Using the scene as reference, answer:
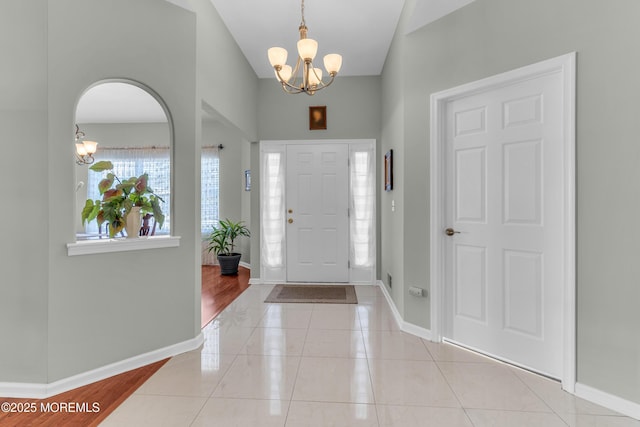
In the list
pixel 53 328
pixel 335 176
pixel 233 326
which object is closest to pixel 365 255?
pixel 335 176

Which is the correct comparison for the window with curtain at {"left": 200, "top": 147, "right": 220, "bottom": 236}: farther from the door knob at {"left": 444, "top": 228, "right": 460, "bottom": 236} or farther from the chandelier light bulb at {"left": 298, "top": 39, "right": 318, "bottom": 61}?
the door knob at {"left": 444, "top": 228, "right": 460, "bottom": 236}

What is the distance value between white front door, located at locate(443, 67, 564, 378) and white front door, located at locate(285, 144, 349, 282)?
204 centimetres

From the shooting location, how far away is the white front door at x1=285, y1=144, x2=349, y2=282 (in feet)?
14.9

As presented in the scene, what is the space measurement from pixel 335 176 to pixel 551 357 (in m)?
3.15

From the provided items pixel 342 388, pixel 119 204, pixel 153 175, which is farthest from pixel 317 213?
pixel 342 388

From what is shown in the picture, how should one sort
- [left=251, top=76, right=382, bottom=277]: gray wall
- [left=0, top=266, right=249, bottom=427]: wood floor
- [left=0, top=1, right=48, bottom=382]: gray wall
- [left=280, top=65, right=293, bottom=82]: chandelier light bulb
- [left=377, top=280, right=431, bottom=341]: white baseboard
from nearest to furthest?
[left=0, top=266, right=249, bottom=427]: wood floor < [left=0, top=1, right=48, bottom=382]: gray wall < [left=280, top=65, right=293, bottom=82]: chandelier light bulb < [left=377, top=280, right=431, bottom=341]: white baseboard < [left=251, top=76, right=382, bottom=277]: gray wall

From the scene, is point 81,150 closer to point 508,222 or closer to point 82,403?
point 82,403

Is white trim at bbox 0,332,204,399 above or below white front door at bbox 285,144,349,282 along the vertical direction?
below

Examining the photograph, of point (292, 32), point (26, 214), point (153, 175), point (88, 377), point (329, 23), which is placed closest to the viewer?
point (26, 214)

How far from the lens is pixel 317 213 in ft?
15.0

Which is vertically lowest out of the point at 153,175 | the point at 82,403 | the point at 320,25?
the point at 82,403

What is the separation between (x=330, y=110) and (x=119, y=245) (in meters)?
3.28

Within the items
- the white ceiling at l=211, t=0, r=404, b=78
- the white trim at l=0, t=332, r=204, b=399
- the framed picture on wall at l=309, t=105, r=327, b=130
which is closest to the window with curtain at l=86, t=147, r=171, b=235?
the white trim at l=0, t=332, r=204, b=399

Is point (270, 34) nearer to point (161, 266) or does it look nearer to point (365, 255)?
point (161, 266)
